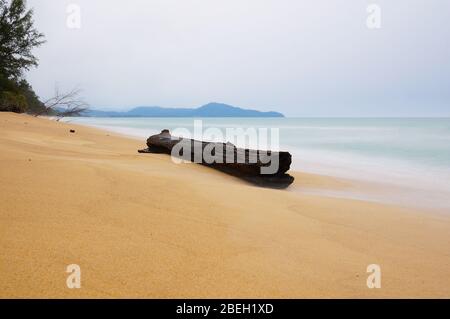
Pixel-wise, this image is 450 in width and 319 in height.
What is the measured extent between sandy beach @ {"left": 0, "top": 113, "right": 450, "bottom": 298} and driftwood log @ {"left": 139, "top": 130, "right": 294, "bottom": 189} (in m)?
1.95

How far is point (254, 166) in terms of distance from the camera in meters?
5.31

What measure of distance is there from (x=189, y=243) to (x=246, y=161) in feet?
11.7

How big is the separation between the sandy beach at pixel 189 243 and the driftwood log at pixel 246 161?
1948 millimetres

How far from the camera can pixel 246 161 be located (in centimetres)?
546

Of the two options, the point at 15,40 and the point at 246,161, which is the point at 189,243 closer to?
the point at 246,161

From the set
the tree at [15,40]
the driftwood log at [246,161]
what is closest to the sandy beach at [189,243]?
the driftwood log at [246,161]

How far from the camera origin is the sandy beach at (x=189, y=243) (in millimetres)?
1488

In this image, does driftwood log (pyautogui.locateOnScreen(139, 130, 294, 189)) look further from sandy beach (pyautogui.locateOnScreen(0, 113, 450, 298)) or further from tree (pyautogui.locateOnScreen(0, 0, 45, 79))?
tree (pyautogui.locateOnScreen(0, 0, 45, 79))

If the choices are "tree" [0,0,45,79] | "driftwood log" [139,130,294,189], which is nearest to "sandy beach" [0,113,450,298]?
"driftwood log" [139,130,294,189]

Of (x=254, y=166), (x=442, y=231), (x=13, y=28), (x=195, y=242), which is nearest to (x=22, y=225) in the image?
(x=195, y=242)

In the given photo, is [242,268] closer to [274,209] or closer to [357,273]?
[357,273]

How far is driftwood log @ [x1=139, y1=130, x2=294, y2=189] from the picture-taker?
5277 mm
